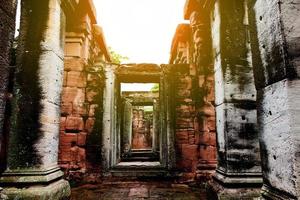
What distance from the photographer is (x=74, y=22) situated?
18.7ft

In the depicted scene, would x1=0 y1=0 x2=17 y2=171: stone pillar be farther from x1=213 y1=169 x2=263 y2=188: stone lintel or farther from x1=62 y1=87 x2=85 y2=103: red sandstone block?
x1=62 y1=87 x2=85 y2=103: red sandstone block

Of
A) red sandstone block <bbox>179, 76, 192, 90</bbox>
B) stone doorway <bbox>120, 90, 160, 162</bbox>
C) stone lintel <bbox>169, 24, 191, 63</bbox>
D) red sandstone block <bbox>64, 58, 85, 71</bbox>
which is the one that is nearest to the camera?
red sandstone block <bbox>64, 58, 85, 71</bbox>

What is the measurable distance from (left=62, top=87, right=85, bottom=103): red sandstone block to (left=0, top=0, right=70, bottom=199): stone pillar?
1990 mm

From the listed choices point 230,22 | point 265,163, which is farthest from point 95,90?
point 265,163

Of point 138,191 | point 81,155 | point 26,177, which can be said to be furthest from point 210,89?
point 26,177

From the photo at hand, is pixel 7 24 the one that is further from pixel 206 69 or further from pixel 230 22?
pixel 206 69

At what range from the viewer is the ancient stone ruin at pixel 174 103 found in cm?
178

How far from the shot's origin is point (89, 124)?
5.72 meters

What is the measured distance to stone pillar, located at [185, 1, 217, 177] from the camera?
5461 mm

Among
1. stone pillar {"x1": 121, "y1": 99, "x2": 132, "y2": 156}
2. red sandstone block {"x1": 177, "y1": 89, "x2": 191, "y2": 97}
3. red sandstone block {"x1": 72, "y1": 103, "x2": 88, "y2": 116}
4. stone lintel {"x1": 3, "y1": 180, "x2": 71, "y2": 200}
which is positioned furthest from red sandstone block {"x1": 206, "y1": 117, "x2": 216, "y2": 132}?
stone pillar {"x1": 121, "y1": 99, "x2": 132, "y2": 156}

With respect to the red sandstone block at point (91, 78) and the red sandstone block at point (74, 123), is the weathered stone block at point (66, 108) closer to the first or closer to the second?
the red sandstone block at point (74, 123)

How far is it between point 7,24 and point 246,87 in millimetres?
2839

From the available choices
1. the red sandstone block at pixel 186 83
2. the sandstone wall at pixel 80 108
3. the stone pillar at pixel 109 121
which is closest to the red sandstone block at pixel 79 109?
the sandstone wall at pixel 80 108

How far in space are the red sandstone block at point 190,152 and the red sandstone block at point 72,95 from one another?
2.63 metres
